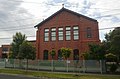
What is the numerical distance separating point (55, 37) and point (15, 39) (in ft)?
33.6

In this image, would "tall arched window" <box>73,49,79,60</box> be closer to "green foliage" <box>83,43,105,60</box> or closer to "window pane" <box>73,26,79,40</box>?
"window pane" <box>73,26,79,40</box>

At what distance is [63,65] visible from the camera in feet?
124

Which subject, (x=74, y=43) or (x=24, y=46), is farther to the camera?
(x=74, y=43)

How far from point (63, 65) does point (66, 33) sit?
11070 mm

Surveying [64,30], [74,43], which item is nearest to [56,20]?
[64,30]

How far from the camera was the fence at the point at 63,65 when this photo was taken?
34.6 meters

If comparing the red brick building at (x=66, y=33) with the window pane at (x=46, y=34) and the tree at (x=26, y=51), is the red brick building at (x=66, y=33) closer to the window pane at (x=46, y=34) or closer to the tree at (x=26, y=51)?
the window pane at (x=46, y=34)

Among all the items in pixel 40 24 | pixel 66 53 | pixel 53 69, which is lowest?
pixel 53 69

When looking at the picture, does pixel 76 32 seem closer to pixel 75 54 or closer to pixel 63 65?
pixel 75 54

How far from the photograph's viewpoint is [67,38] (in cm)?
4700

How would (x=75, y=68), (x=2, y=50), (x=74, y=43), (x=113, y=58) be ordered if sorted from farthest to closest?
(x=2, y=50), (x=74, y=43), (x=75, y=68), (x=113, y=58)

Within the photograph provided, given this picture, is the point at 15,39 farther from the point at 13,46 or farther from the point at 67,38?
the point at 67,38

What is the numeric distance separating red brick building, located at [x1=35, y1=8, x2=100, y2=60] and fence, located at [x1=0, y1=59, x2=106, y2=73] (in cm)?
686

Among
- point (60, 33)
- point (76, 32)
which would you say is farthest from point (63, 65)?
point (60, 33)
